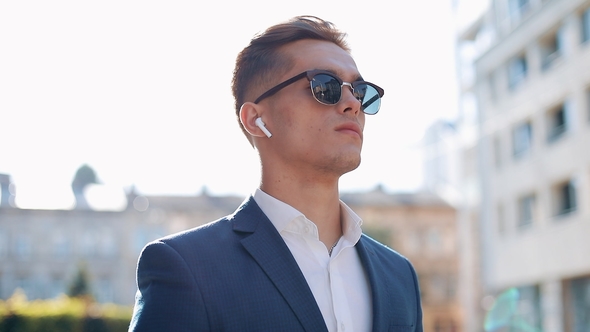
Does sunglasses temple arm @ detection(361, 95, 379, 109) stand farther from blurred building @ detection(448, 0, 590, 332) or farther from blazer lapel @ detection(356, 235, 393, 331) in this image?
blurred building @ detection(448, 0, 590, 332)

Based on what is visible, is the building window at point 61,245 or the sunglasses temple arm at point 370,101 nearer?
the sunglasses temple arm at point 370,101

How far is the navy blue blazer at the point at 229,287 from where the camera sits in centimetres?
203

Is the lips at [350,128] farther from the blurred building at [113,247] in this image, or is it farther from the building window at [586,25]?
the blurred building at [113,247]

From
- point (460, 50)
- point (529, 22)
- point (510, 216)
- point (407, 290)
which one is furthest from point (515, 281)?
point (407, 290)

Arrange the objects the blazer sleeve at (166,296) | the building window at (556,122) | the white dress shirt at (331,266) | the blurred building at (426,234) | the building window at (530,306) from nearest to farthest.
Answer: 1. the blazer sleeve at (166,296)
2. the white dress shirt at (331,266)
3. the building window at (556,122)
4. the building window at (530,306)
5. the blurred building at (426,234)

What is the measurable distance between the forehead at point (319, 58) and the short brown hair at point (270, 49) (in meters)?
0.02

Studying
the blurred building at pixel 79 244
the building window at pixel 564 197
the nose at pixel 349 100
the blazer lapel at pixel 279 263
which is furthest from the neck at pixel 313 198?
the blurred building at pixel 79 244

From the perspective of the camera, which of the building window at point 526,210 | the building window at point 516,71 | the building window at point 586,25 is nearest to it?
the building window at point 586,25

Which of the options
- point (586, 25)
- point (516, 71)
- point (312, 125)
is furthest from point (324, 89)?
point (516, 71)

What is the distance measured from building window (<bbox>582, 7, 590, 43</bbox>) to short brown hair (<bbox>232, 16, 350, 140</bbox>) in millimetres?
22287

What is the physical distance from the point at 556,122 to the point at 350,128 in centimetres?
2466

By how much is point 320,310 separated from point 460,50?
1386 inches

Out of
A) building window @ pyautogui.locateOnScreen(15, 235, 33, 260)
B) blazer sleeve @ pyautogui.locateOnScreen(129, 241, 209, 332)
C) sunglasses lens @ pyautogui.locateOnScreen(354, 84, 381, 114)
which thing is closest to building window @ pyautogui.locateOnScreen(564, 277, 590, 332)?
sunglasses lens @ pyautogui.locateOnScreen(354, 84, 381, 114)

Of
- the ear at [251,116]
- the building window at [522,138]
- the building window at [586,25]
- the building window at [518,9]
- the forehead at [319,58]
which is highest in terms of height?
the building window at [518,9]
